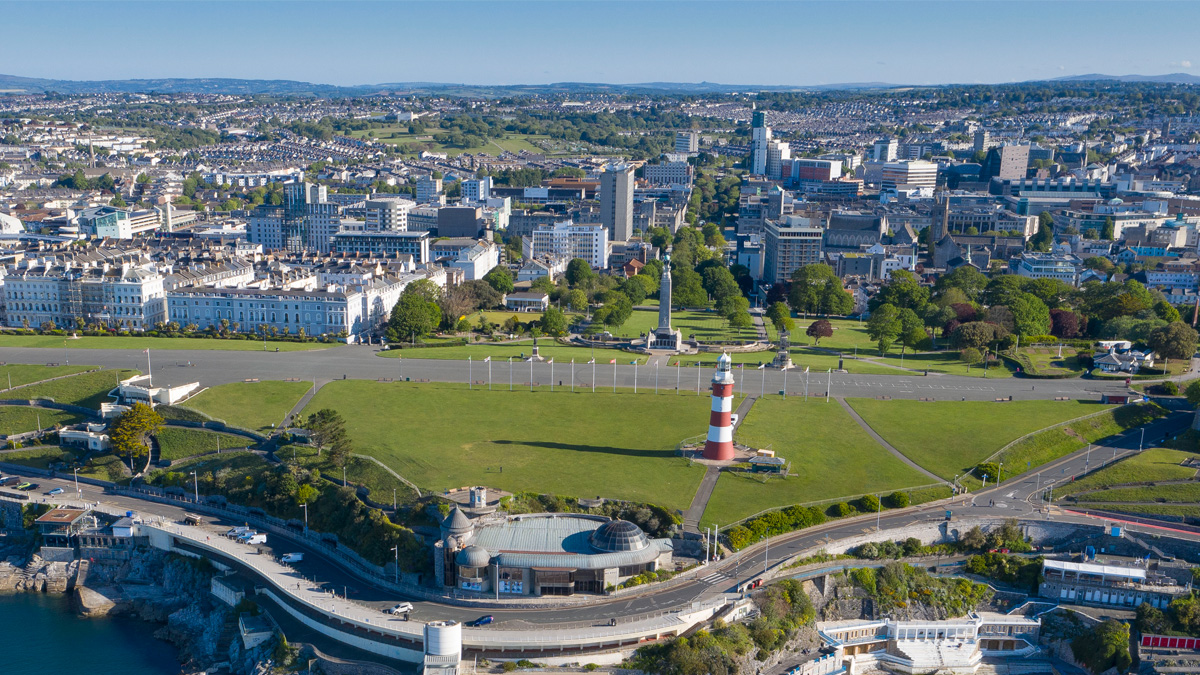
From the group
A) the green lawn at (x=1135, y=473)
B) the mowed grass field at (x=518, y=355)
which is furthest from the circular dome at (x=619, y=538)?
the mowed grass field at (x=518, y=355)

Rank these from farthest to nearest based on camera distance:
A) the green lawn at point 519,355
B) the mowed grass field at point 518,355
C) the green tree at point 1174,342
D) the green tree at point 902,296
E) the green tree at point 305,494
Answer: the green tree at point 902,296
the mowed grass field at point 518,355
the green lawn at point 519,355
the green tree at point 1174,342
the green tree at point 305,494

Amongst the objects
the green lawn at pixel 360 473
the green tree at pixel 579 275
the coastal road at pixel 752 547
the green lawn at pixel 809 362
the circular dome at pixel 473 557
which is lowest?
the coastal road at pixel 752 547

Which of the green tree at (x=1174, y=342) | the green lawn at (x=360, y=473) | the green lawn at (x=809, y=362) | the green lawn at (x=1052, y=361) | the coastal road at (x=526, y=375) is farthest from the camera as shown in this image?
the green lawn at (x=809, y=362)

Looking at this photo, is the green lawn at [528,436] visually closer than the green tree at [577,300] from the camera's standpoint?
Yes

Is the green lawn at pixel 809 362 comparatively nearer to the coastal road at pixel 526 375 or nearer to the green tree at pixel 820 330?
the coastal road at pixel 526 375

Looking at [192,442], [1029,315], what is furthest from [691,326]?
[192,442]

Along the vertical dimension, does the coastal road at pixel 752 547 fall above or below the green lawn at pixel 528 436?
below

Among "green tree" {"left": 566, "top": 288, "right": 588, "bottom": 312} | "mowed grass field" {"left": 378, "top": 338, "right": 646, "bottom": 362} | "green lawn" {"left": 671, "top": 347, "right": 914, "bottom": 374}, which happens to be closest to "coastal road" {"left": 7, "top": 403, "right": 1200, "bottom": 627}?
"green lawn" {"left": 671, "top": 347, "right": 914, "bottom": 374}
